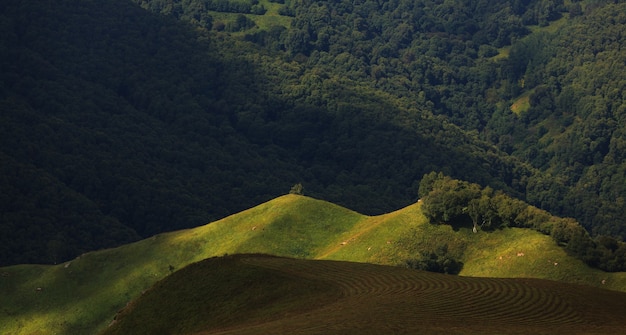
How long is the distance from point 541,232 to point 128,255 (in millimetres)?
65281

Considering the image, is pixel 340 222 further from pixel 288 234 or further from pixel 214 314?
pixel 214 314

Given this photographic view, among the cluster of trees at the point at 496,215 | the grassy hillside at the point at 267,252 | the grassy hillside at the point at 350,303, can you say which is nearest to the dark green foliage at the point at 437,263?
the grassy hillside at the point at 267,252

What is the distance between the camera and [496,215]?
15238cm

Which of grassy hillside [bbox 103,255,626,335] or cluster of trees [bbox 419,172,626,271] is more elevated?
grassy hillside [bbox 103,255,626,335]

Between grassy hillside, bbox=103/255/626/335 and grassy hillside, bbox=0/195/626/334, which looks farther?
grassy hillside, bbox=0/195/626/334

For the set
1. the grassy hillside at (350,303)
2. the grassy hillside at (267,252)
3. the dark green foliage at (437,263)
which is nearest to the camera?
the grassy hillside at (350,303)

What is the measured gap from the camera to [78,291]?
6280 inches

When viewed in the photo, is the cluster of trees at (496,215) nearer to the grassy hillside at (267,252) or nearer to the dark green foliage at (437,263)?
the grassy hillside at (267,252)

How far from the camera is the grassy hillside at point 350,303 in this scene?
80250mm

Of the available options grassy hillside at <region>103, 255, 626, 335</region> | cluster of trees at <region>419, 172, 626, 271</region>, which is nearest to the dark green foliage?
cluster of trees at <region>419, 172, 626, 271</region>

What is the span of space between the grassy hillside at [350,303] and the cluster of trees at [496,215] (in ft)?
130

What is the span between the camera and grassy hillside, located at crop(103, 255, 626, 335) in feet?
263

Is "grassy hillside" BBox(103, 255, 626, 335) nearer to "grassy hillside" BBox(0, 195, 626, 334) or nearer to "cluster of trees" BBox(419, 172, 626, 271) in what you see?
"grassy hillside" BBox(0, 195, 626, 334)

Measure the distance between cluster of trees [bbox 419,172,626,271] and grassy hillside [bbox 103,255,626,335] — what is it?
3950 centimetres
